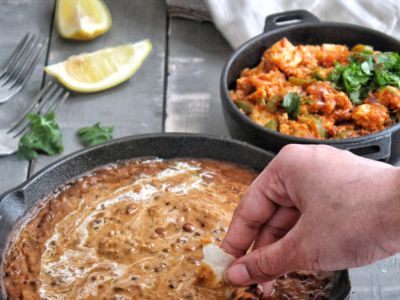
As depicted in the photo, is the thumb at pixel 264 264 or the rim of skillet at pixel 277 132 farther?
the rim of skillet at pixel 277 132

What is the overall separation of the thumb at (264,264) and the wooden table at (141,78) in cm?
73

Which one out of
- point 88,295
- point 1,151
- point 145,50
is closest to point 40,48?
point 145,50

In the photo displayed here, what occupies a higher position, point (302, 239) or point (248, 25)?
point (302, 239)

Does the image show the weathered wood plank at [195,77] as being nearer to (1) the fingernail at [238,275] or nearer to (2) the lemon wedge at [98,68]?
(2) the lemon wedge at [98,68]

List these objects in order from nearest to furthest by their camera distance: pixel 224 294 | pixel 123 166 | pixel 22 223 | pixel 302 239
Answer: pixel 302 239, pixel 224 294, pixel 22 223, pixel 123 166

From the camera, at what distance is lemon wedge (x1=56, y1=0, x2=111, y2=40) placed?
123 inches

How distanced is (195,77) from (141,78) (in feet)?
0.72

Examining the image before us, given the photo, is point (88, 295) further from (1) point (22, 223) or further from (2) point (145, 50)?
(2) point (145, 50)

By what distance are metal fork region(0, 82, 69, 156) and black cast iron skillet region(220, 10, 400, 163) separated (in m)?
0.69

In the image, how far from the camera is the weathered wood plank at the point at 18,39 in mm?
2564

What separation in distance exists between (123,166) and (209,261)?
1.67 ft

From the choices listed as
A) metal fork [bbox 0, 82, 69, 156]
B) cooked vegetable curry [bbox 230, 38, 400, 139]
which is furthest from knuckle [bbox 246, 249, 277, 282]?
metal fork [bbox 0, 82, 69, 156]

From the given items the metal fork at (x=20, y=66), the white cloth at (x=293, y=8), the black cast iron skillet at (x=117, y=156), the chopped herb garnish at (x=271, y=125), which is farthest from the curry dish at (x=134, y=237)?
the white cloth at (x=293, y=8)

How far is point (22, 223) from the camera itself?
2002 mm
